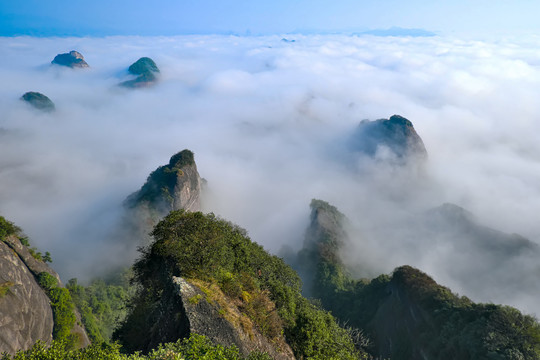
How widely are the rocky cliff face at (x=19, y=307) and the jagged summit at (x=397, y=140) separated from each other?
14799cm

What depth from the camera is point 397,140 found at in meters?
153

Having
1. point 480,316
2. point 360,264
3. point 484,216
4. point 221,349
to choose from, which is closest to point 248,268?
point 221,349

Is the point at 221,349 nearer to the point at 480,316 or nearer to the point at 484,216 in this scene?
the point at 480,316

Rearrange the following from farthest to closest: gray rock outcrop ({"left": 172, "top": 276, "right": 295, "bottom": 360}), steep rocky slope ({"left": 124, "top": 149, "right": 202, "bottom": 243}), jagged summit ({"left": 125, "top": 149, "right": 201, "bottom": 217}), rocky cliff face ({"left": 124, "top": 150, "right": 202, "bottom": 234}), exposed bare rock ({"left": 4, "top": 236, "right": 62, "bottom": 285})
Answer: jagged summit ({"left": 125, "top": 149, "right": 201, "bottom": 217}) < rocky cliff face ({"left": 124, "top": 150, "right": 202, "bottom": 234}) < steep rocky slope ({"left": 124, "top": 149, "right": 202, "bottom": 243}) < exposed bare rock ({"left": 4, "top": 236, "right": 62, "bottom": 285}) < gray rock outcrop ({"left": 172, "top": 276, "right": 295, "bottom": 360})

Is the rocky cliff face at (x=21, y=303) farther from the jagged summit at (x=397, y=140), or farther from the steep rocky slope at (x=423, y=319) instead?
the jagged summit at (x=397, y=140)

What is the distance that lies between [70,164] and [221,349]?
185 metres

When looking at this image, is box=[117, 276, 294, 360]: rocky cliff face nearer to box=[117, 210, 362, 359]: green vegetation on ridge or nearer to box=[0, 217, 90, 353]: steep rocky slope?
box=[117, 210, 362, 359]: green vegetation on ridge

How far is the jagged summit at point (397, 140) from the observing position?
150875 mm

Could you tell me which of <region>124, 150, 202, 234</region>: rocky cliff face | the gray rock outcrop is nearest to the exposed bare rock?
<region>124, 150, 202, 234</region>: rocky cliff face

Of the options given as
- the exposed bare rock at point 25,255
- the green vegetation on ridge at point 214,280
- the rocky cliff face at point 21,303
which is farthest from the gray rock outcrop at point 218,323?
the exposed bare rock at point 25,255

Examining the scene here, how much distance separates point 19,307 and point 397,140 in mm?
155607

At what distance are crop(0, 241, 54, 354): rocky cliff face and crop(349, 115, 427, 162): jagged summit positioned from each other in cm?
14799

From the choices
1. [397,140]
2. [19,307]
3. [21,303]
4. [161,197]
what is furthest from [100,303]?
[397,140]

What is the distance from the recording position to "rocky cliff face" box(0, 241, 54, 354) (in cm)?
3003
